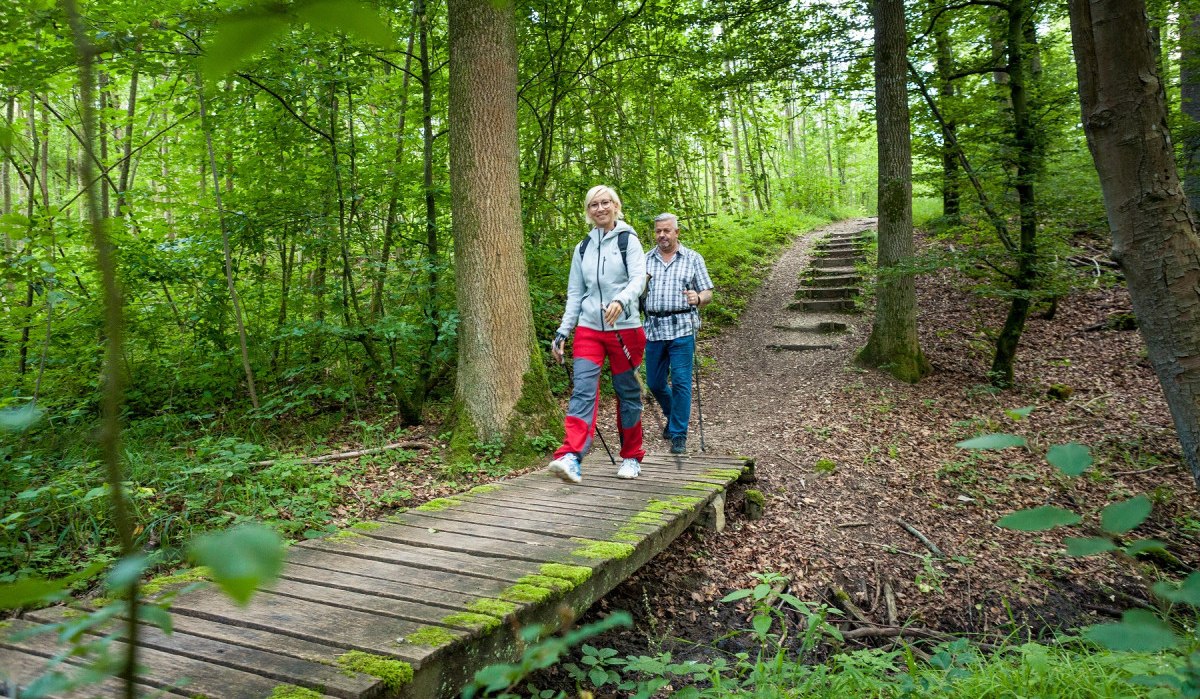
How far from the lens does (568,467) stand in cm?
506

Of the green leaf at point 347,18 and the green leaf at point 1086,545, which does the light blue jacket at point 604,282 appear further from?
the green leaf at point 347,18

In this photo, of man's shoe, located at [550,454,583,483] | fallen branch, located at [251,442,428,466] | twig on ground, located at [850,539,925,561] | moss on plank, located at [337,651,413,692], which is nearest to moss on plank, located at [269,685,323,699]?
moss on plank, located at [337,651,413,692]

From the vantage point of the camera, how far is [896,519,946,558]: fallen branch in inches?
206

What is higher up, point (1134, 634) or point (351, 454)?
point (1134, 634)

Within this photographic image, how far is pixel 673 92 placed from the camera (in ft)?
42.2

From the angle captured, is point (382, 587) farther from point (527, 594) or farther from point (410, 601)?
point (527, 594)

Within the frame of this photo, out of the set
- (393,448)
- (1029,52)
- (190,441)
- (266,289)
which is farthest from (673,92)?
(190,441)

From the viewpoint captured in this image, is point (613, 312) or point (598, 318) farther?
point (598, 318)

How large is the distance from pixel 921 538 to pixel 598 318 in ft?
10.5

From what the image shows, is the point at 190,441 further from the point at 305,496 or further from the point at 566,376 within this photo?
the point at 566,376

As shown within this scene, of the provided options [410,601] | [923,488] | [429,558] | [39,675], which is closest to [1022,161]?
[923,488]

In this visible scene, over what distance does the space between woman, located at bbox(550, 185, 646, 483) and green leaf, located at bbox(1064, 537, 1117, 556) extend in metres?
3.55

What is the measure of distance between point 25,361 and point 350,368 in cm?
352

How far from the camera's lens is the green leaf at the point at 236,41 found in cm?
67
